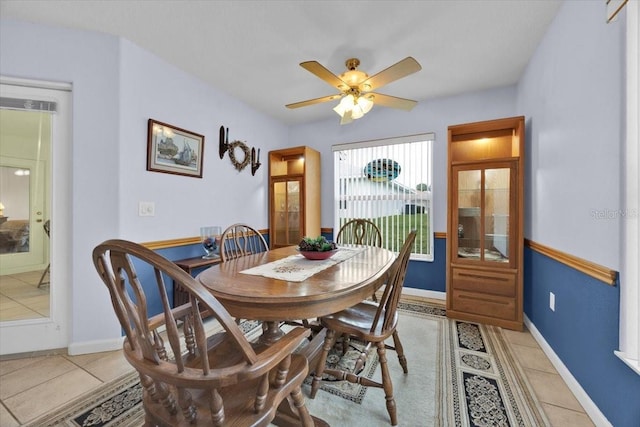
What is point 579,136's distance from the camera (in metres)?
1.60

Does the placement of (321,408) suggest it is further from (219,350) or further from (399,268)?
(399,268)

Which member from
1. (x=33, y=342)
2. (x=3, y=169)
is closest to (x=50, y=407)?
(x=33, y=342)

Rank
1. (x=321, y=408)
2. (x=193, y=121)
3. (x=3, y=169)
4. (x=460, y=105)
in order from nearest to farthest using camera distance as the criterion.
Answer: (x=321, y=408)
(x=3, y=169)
(x=193, y=121)
(x=460, y=105)

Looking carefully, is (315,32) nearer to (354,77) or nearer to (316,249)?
(354,77)

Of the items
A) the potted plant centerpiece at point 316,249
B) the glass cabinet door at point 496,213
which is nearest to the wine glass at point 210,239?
the potted plant centerpiece at point 316,249

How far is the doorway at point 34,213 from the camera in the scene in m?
2.04

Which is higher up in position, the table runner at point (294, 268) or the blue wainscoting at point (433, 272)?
the table runner at point (294, 268)

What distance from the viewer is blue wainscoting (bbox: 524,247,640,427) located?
1189 millimetres

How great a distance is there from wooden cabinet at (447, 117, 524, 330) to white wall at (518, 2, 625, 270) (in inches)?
7.6

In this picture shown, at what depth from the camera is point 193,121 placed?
110 inches

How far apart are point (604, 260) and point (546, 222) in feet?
2.82

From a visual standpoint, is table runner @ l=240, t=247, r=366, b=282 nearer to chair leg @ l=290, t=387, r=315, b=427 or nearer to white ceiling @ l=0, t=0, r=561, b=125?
chair leg @ l=290, t=387, r=315, b=427

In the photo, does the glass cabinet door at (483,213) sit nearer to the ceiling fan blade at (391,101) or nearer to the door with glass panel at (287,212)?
the ceiling fan blade at (391,101)

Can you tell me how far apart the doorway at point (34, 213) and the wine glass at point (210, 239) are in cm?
105
